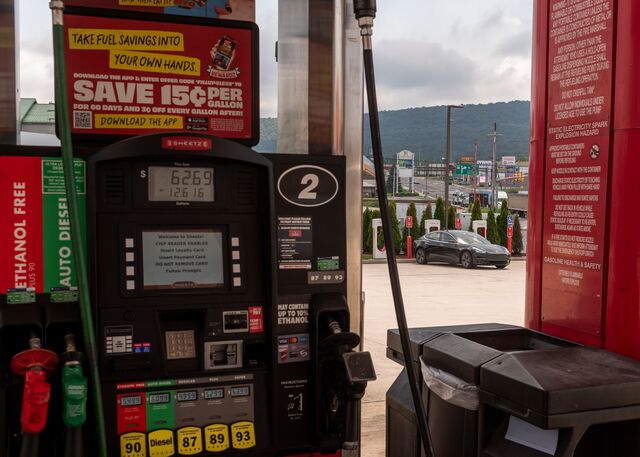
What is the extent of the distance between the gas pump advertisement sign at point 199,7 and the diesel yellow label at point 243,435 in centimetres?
126

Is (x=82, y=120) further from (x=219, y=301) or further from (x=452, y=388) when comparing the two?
(x=452, y=388)

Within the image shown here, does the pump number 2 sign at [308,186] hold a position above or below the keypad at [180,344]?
above

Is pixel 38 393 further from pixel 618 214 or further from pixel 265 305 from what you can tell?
pixel 618 214

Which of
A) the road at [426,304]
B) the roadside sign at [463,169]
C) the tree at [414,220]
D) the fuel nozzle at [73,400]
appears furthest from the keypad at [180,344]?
the roadside sign at [463,169]

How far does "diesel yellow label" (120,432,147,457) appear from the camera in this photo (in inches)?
71.1

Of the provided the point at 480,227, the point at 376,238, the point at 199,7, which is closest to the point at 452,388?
the point at 199,7

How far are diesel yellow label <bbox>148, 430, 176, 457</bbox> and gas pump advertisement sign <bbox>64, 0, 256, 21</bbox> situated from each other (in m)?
1.26

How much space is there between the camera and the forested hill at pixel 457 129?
128 m

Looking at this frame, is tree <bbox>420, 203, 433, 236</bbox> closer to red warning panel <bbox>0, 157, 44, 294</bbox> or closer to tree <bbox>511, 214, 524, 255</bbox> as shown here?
tree <bbox>511, 214, 524, 255</bbox>

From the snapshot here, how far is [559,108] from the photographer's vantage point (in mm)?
2529

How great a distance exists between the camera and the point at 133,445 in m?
1.81

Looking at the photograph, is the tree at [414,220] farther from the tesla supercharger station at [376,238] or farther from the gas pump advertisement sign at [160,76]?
the gas pump advertisement sign at [160,76]

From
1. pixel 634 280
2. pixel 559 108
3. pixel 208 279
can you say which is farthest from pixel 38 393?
pixel 559 108

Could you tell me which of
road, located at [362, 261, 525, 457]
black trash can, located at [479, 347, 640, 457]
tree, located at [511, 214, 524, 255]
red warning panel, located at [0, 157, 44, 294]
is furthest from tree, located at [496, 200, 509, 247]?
red warning panel, located at [0, 157, 44, 294]
